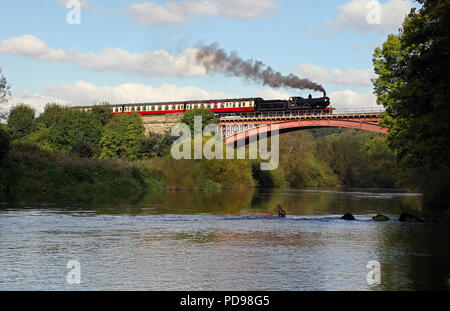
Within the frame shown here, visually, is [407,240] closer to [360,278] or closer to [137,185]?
[360,278]

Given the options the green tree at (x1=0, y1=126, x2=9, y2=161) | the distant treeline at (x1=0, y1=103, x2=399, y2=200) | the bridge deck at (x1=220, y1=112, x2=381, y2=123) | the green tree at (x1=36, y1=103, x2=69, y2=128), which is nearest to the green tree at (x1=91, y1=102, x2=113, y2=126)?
the distant treeline at (x1=0, y1=103, x2=399, y2=200)

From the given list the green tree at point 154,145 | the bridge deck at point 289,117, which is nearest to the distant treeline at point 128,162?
the green tree at point 154,145

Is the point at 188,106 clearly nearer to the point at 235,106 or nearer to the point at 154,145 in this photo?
the point at 235,106

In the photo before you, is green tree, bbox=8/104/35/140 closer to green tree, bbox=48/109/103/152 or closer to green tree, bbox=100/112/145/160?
green tree, bbox=48/109/103/152

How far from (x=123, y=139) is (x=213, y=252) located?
68421 mm

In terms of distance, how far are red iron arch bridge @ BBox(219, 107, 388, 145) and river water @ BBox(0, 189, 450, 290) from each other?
44.2 meters

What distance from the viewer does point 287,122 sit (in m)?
78.2

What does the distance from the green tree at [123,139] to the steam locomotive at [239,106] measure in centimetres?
673

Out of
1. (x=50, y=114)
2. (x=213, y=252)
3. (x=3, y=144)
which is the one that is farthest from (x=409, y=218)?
(x=50, y=114)

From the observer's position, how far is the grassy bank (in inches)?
1752

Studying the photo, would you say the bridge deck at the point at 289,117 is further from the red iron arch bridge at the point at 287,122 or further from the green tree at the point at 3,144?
the green tree at the point at 3,144

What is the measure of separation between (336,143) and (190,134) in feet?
121

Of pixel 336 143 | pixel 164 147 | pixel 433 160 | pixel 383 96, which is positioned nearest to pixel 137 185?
pixel 164 147

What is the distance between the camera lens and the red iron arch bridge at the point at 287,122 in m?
72.5
